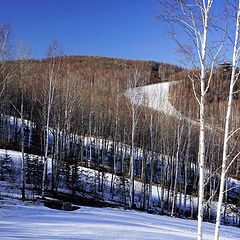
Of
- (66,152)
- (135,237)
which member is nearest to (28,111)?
(66,152)

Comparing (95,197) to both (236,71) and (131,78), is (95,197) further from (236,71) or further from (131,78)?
(236,71)

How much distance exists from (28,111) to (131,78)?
3553 cm

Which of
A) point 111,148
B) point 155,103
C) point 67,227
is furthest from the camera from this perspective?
point 155,103

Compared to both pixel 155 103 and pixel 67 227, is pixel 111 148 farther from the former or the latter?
pixel 67 227

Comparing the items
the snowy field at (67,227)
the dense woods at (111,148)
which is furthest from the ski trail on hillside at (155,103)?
the snowy field at (67,227)

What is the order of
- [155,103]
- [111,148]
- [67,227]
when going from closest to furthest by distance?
[67,227] → [111,148] → [155,103]

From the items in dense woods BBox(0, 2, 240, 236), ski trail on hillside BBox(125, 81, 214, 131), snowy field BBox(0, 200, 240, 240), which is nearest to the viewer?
snowy field BBox(0, 200, 240, 240)

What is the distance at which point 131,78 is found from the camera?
32.8 m

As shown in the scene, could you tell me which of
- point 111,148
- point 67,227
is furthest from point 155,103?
point 67,227

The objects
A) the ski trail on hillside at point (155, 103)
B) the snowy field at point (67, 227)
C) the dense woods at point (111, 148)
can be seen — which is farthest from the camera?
the ski trail on hillside at point (155, 103)

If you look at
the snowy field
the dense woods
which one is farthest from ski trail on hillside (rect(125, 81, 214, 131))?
the snowy field

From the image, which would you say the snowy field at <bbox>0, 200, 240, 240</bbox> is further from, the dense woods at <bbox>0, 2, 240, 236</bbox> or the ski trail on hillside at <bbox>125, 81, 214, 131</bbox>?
the ski trail on hillside at <bbox>125, 81, 214, 131</bbox>

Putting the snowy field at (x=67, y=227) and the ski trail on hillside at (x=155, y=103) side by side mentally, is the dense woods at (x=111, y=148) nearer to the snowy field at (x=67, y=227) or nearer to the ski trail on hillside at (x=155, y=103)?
the ski trail on hillside at (x=155, y=103)

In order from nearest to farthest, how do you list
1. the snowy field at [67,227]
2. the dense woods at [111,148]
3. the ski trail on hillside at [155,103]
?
the snowy field at [67,227] < the dense woods at [111,148] < the ski trail on hillside at [155,103]
